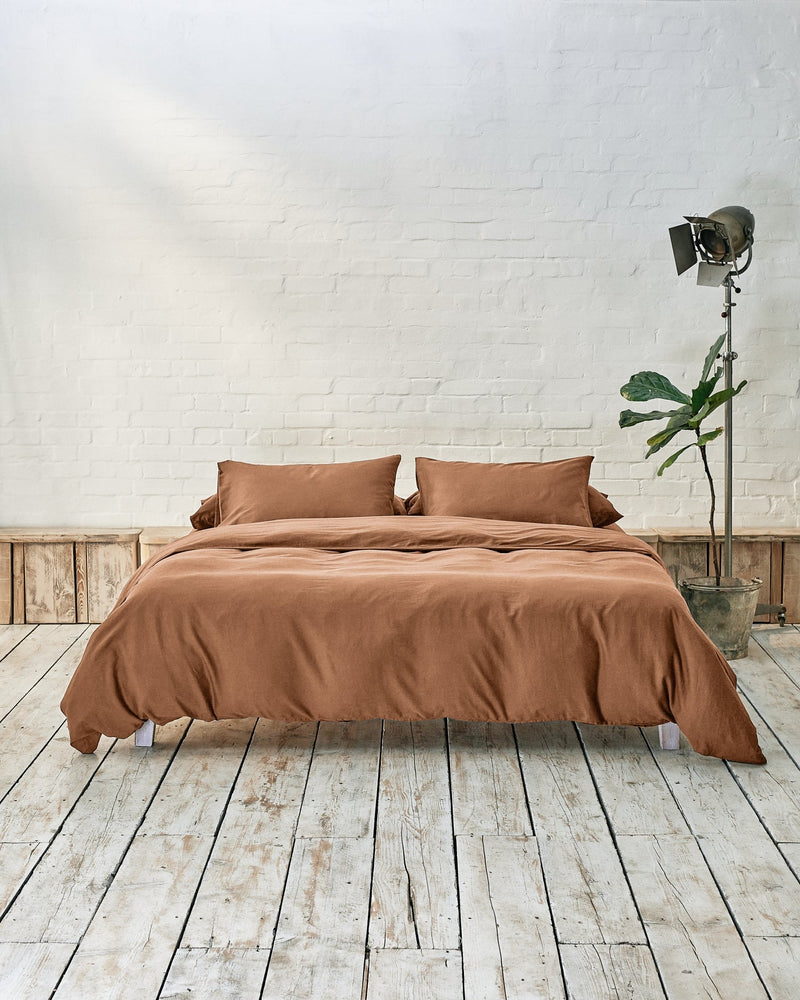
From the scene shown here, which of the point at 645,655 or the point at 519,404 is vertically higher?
the point at 519,404

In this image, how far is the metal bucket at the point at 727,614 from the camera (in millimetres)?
4285

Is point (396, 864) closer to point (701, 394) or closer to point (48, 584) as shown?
point (701, 394)

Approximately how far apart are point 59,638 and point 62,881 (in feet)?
8.05

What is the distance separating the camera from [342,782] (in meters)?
2.88

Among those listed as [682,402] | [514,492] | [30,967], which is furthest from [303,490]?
[30,967]

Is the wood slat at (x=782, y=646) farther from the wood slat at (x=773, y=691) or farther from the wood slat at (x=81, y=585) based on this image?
the wood slat at (x=81, y=585)

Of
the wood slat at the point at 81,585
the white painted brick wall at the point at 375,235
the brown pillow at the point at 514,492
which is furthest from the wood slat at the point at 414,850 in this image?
the white painted brick wall at the point at 375,235

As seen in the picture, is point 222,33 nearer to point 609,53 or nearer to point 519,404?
point 609,53

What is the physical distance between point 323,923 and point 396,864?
0.31 m

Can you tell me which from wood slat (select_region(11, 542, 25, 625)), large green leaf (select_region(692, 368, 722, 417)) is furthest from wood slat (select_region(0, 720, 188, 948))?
large green leaf (select_region(692, 368, 722, 417))

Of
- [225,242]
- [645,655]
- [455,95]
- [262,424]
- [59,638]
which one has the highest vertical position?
[455,95]

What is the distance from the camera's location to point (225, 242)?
16.5 feet

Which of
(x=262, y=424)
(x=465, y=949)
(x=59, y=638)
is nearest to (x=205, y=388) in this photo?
(x=262, y=424)

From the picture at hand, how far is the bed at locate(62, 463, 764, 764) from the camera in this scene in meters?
3.00
